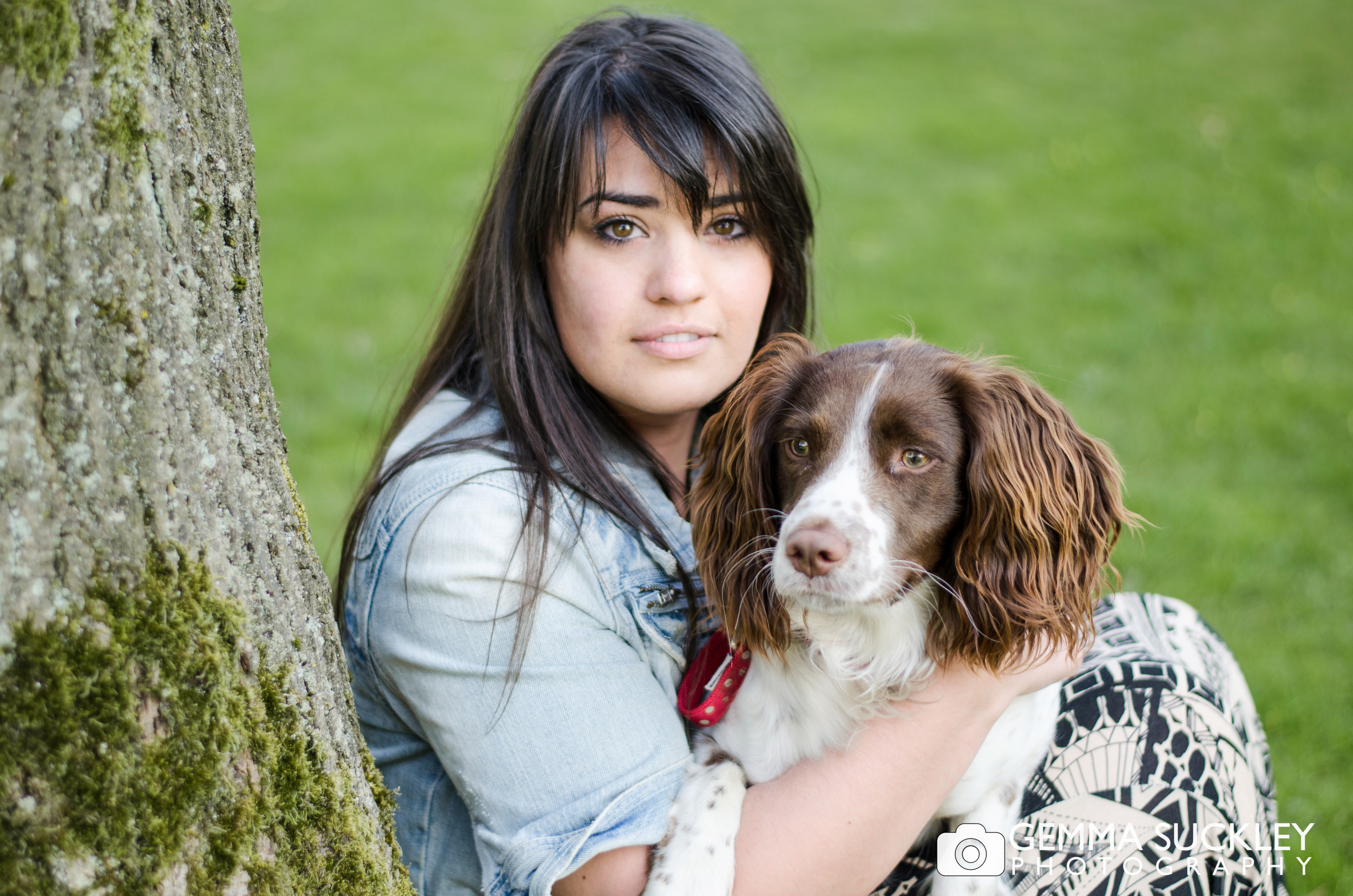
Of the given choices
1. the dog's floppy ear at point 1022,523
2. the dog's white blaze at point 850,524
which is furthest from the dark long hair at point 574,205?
the dog's floppy ear at point 1022,523

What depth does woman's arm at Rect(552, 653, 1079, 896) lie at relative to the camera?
1988 mm

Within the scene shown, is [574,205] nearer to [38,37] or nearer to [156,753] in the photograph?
[38,37]

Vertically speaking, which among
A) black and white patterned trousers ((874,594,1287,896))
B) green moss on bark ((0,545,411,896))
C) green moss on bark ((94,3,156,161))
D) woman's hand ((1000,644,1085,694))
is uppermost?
green moss on bark ((94,3,156,161))

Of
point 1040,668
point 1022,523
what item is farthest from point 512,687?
point 1040,668

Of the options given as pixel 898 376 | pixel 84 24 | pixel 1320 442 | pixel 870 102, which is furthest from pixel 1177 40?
pixel 84 24

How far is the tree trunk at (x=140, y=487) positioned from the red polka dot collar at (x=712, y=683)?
3.02 feet

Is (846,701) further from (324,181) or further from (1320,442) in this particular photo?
(324,181)

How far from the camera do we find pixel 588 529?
84.9 inches

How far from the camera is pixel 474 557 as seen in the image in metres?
1.94

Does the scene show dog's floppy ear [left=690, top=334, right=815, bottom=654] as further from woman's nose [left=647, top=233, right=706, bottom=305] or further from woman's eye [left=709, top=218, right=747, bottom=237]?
woman's eye [left=709, top=218, right=747, bottom=237]

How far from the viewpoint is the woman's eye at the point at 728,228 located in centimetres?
245

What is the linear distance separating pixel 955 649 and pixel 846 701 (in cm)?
26

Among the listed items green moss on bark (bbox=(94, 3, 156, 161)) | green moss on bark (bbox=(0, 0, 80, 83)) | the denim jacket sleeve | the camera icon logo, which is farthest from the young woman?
green moss on bark (bbox=(0, 0, 80, 83))

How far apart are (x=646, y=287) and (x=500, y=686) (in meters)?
0.93
